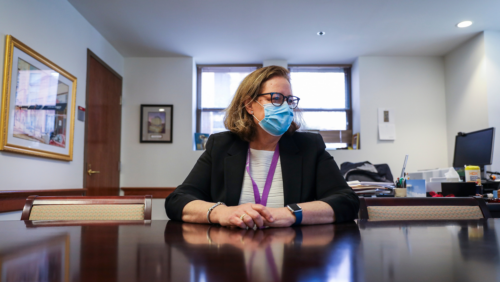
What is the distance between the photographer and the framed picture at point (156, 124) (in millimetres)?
4953

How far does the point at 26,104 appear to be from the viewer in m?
2.76

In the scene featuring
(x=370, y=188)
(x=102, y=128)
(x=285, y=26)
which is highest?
(x=285, y=26)

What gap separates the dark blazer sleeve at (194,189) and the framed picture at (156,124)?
143 inches

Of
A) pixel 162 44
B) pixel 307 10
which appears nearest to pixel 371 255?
pixel 307 10

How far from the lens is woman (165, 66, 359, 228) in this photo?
3.75ft

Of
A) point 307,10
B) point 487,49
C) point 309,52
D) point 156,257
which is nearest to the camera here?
point 156,257

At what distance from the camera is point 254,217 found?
2.98 ft

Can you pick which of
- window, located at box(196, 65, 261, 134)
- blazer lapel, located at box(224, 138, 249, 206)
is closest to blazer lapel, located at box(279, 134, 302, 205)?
blazer lapel, located at box(224, 138, 249, 206)

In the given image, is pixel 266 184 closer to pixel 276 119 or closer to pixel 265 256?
pixel 276 119

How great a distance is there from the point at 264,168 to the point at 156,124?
3799 mm

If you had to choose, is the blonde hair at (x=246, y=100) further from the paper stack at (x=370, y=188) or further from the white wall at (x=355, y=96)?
the white wall at (x=355, y=96)

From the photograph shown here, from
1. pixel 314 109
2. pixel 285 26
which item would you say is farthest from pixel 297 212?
pixel 314 109

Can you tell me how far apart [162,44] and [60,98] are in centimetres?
165

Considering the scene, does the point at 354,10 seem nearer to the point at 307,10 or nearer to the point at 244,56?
the point at 307,10
